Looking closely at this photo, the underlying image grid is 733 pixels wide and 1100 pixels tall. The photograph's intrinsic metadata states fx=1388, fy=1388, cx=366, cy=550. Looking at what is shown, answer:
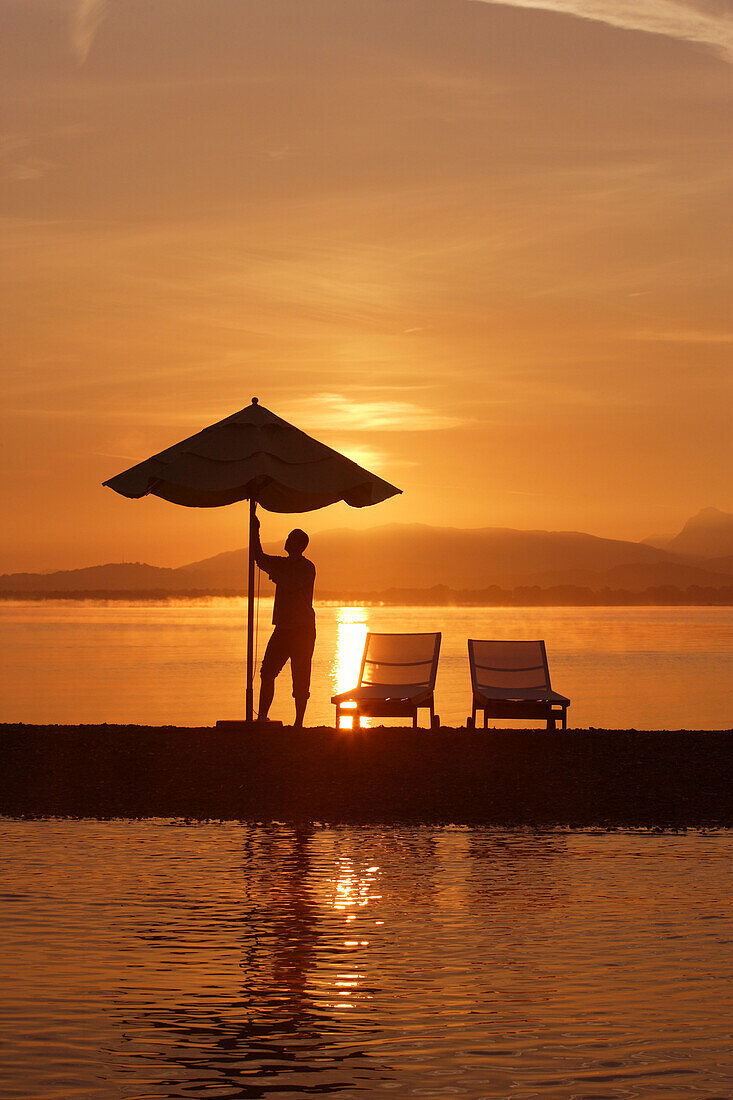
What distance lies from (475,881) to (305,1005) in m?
3.13

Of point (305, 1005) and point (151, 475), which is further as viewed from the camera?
point (151, 475)

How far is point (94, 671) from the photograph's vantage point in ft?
138

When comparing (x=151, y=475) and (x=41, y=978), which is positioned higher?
(x=151, y=475)

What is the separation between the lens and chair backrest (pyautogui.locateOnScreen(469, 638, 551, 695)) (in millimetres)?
16297

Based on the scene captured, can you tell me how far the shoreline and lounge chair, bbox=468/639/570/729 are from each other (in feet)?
1.48

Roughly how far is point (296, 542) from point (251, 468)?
43.9 inches

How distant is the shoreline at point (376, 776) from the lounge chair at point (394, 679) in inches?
17.7

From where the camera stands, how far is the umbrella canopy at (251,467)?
544 inches

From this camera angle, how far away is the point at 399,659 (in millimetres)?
16688

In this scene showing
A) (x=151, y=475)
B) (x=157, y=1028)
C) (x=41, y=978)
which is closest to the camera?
(x=157, y=1028)

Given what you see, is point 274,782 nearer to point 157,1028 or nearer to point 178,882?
point 178,882

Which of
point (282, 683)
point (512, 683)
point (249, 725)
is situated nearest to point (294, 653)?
point (249, 725)

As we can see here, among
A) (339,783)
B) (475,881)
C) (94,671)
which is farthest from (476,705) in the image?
(94,671)

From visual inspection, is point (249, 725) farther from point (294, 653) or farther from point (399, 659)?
point (399, 659)
